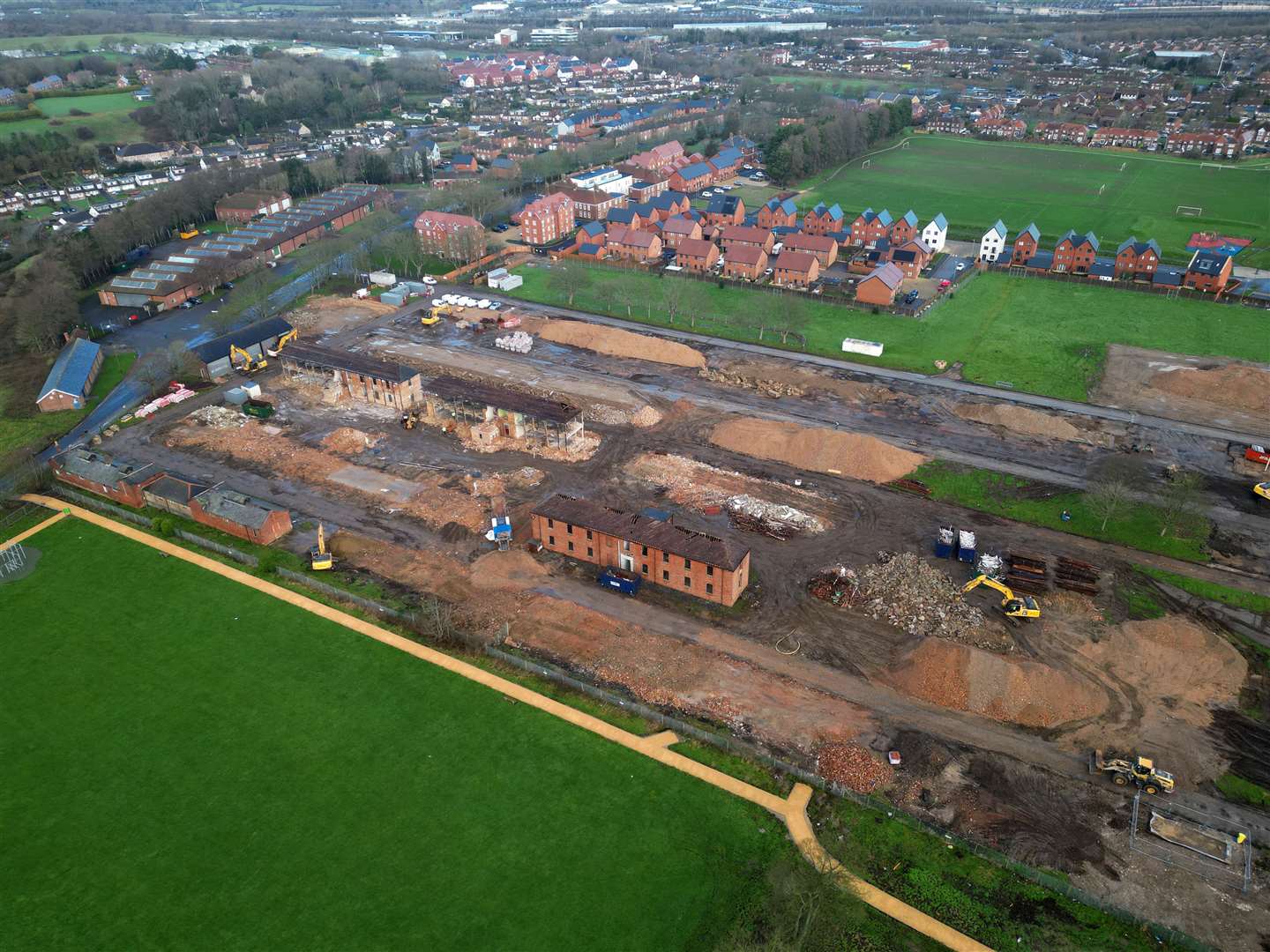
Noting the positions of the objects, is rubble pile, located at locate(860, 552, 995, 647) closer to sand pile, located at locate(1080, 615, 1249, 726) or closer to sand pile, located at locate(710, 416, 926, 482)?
sand pile, located at locate(1080, 615, 1249, 726)

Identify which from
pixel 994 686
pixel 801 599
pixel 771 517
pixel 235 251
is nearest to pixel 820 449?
pixel 771 517

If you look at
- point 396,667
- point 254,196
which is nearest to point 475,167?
point 254,196

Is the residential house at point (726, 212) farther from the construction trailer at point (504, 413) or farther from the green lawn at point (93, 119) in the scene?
the green lawn at point (93, 119)

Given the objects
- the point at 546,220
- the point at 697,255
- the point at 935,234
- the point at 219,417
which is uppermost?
the point at 546,220

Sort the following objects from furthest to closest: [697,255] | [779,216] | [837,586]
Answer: [779,216]
[697,255]
[837,586]

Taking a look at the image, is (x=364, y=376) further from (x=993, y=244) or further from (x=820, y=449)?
(x=993, y=244)

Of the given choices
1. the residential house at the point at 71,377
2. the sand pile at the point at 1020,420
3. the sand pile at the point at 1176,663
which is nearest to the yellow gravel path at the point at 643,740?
the sand pile at the point at 1176,663
